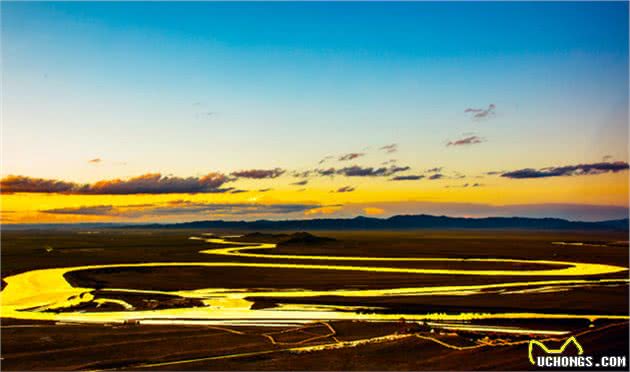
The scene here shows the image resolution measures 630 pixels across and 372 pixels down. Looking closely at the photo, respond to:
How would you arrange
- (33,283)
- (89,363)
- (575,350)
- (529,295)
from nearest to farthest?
(89,363) < (575,350) < (529,295) < (33,283)

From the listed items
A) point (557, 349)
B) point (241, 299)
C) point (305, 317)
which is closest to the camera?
point (557, 349)

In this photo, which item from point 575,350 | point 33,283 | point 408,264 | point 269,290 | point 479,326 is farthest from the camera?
point 408,264

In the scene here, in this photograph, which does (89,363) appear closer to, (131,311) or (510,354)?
(131,311)

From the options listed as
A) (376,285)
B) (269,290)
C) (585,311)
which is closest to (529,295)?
(585,311)

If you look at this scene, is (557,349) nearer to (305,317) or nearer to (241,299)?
(305,317)

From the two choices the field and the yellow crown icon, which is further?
the yellow crown icon

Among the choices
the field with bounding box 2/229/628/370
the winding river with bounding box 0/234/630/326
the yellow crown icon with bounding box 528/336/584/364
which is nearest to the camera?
the field with bounding box 2/229/628/370

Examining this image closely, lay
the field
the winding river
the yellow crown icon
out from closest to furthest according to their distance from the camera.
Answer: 1. the field
2. the yellow crown icon
3. the winding river

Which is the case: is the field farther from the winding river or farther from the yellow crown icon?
the yellow crown icon

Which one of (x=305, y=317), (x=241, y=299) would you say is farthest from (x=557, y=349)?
(x=241, y=299)

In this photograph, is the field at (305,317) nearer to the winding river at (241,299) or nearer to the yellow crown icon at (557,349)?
the winding river at (241,299)

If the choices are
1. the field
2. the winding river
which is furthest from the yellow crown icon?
the winding river
